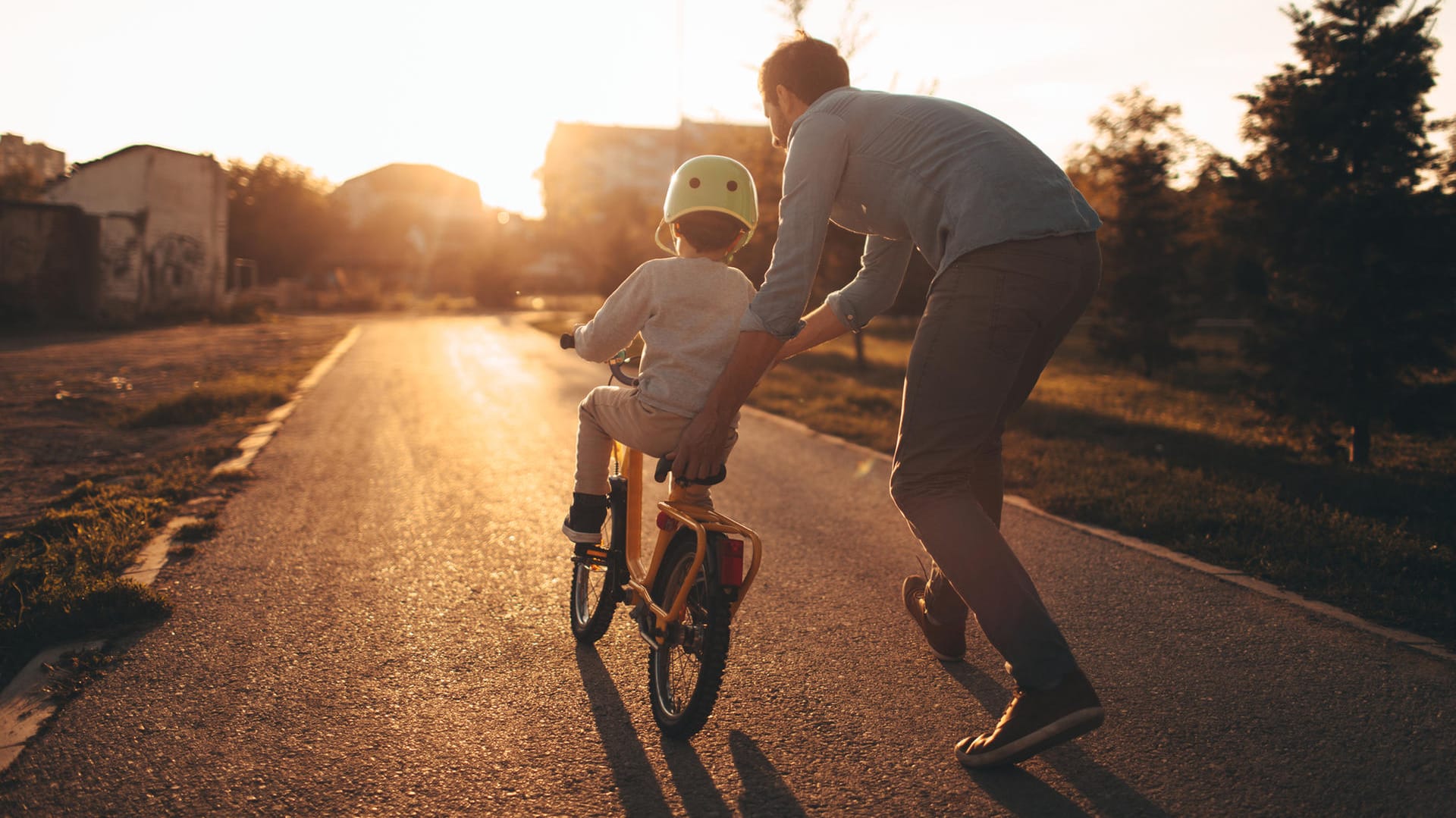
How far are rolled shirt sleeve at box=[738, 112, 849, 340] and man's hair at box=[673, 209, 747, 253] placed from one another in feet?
0.81

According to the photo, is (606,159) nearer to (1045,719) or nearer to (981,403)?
(981,403)

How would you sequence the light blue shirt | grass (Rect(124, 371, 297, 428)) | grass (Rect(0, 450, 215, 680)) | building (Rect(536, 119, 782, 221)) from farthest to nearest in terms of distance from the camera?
1. building (Rect(536, 119, 782, 221))
2. grass (Rect(124, 371, 297, 428))
3. grass (Rect(0, 450, 215, 680))
4. the light blue shirt

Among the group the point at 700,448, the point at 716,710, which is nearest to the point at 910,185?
the point at 700,448

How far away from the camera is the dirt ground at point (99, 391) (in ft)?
22.2

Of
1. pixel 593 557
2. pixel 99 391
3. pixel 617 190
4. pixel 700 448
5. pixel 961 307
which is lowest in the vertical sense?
pixel 99 391

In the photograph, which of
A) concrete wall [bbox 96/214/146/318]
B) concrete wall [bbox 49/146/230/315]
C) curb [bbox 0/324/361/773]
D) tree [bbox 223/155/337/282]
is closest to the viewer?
curb [bbox 0/324/361/773]

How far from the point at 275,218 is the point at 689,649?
175 feet

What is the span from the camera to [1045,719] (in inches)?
97.4

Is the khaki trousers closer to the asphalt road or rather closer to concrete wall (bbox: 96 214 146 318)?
the asphalt road

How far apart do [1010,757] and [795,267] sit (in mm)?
1394

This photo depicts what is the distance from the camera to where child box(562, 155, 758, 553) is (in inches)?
116

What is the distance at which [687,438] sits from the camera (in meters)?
2.81

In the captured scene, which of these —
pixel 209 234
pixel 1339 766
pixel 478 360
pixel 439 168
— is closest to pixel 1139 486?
pixel 1339 766

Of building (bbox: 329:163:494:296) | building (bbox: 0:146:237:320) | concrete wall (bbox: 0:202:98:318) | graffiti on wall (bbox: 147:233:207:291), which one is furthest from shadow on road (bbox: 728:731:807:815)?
Answer: building (bbox: 329:163:494:296)
